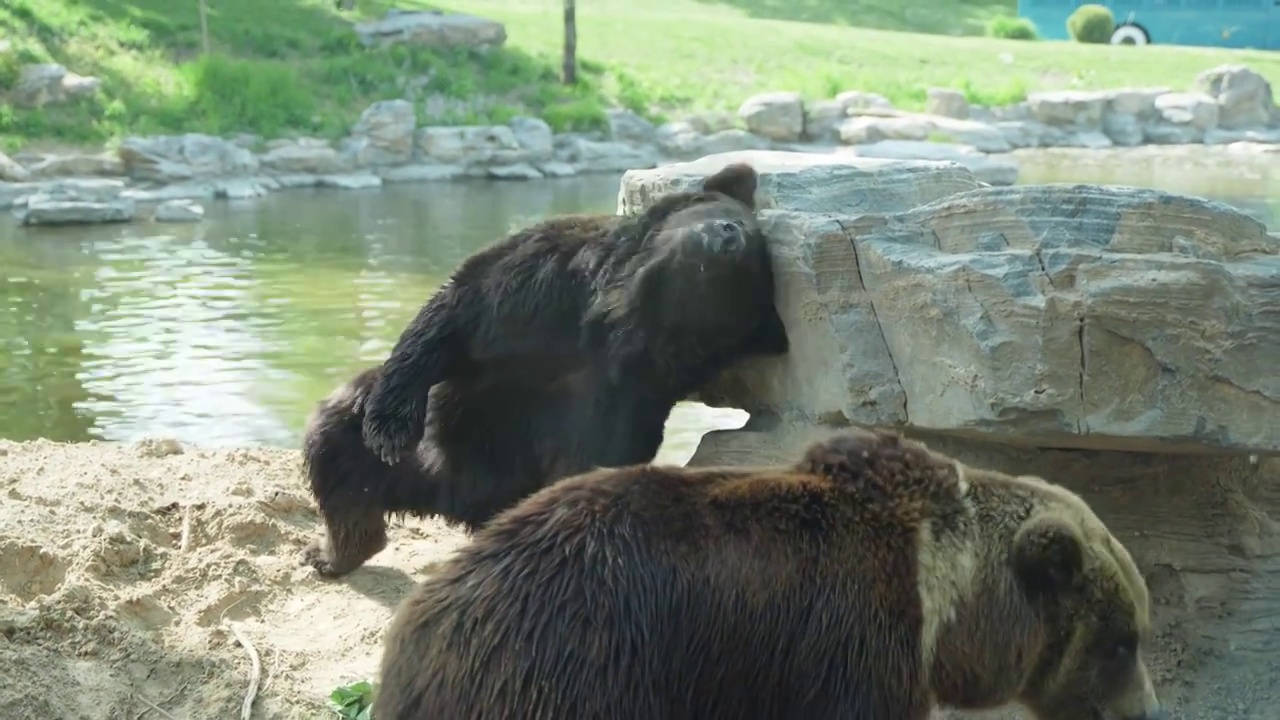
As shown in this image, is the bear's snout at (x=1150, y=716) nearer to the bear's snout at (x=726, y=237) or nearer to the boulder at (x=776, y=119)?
the bear's snout at (x=726, y=237)

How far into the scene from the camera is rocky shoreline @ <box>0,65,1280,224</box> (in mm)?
22344

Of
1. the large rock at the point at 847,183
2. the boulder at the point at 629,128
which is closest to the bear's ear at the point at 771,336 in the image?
the large rock at the point at 847,183

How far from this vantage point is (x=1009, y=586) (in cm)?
353

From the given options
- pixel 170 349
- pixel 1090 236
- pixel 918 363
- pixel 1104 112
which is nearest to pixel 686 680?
pixel 918 363

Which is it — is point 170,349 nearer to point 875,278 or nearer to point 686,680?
point 875,278

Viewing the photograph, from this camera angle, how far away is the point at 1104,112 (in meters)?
31.4

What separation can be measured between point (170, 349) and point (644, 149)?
18256 mm

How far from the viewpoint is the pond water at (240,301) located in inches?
381

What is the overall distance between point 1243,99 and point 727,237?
29.3 metres

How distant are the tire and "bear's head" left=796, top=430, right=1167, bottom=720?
43.4 m

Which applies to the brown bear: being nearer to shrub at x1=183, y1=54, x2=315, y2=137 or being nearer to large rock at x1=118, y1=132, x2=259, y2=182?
large rock at x1=118, y1=132, x2=259, y2=182

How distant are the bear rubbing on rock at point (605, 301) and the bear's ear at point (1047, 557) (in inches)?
76.8

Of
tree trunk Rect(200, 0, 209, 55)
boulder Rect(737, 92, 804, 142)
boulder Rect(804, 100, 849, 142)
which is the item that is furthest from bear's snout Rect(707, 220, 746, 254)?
tree trunk Rect(200, 0, 209, 55)

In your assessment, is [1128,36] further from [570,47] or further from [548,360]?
[548,360]
